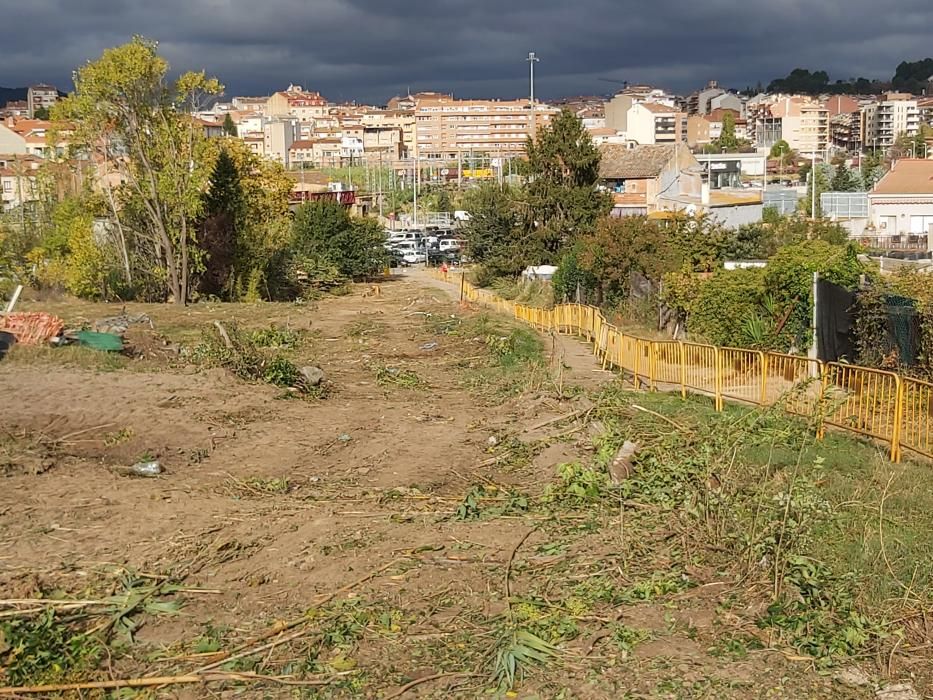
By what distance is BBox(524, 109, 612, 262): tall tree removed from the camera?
49.8m

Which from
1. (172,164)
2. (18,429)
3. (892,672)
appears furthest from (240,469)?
(172,164)

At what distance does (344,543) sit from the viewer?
8.92 meters

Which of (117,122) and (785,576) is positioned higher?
(117,122)

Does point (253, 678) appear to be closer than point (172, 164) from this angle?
Yes

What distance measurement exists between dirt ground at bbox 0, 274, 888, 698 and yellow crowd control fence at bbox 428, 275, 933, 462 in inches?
70.3

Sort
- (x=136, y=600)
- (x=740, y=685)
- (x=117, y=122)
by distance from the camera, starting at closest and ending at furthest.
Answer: (x=740, y=685), (x=136, y=600), (x=117, y=122)

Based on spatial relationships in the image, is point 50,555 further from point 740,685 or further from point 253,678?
point 740,685

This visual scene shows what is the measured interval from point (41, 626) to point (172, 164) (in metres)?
32.2

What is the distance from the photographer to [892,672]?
255 inches

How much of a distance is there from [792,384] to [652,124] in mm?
169552

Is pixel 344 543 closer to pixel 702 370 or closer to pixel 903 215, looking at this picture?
pixel 702 370

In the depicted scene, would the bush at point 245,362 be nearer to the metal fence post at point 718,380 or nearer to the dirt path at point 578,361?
the dirt path at point 578,361

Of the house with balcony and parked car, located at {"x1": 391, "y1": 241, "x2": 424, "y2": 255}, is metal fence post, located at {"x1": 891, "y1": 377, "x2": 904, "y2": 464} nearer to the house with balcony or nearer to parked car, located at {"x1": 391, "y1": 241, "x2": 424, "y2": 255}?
the house with balcony

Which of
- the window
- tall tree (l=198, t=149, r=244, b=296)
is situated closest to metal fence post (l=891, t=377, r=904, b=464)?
tall tree (l=198, t=149, r=244, b=296)
